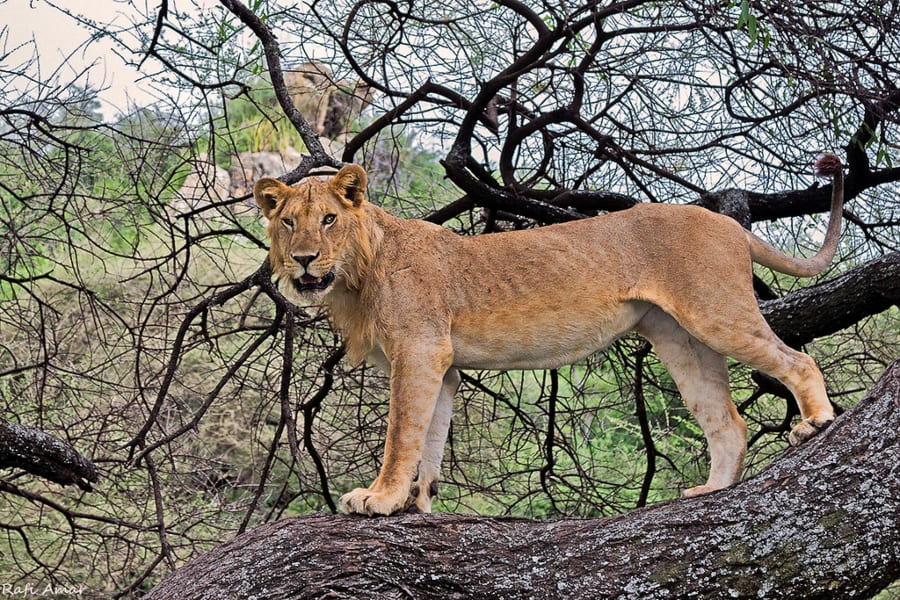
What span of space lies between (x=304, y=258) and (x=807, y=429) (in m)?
1.80

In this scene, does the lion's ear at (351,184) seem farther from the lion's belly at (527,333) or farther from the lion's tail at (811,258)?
the lion's tail at (811,258)

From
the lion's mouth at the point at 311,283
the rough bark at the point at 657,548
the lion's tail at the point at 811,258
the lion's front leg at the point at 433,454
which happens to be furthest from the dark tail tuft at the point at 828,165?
the lion's mouth at the point at 311,283

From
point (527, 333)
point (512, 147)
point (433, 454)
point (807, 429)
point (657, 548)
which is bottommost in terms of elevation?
point (657, 548)

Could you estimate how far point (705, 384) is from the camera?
4.25 m

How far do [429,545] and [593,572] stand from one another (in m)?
0.50

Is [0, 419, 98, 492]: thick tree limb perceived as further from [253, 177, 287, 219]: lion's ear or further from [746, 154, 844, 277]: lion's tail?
[746, 154, 844, 277]: lion's tail

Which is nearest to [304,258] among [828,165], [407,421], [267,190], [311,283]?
[311,283]

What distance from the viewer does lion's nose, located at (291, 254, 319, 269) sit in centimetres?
361

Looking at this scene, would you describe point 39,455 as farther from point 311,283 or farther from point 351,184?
point 351,184

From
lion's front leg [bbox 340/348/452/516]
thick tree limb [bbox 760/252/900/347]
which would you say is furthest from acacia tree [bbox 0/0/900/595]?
lion's front leg [bbox 340/348/452/516]

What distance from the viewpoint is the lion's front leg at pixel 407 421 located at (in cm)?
356

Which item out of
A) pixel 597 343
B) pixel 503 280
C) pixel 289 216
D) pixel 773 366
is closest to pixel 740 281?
pixel 773 366

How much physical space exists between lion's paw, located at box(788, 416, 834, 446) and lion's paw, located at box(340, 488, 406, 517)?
1.35m

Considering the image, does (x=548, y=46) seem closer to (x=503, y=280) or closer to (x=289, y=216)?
(x=503, y=280)
